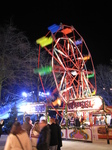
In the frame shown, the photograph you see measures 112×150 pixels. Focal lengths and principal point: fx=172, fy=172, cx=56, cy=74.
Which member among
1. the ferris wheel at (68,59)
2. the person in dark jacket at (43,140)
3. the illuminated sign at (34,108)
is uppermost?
the ferris wheel at (68,59)

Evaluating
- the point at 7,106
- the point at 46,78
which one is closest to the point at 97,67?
the point at 46,78

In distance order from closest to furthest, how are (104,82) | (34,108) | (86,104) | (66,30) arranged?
(86,104), (34,108), (66,30), (104,82)

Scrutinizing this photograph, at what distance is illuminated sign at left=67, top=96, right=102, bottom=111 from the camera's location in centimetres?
1066

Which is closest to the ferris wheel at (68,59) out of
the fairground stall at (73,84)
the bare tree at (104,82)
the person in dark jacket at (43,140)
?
the fairground stall at (73,84)

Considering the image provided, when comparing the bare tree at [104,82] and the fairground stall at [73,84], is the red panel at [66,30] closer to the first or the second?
the fairground stall at [73,84]

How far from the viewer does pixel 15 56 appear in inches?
644

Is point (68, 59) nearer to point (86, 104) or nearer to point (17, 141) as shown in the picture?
point (86, 104)

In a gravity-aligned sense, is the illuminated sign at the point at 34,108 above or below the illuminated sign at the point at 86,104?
below

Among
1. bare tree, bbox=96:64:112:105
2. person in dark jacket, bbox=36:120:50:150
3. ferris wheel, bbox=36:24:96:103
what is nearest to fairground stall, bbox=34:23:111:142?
ferris wheel, bbox=36:24:96:103

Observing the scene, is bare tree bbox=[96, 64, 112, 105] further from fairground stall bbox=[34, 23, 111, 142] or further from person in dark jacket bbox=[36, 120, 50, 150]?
person in dark jacket bbox=[36, 120, 50, 150]

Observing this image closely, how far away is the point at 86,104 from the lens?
1123cm

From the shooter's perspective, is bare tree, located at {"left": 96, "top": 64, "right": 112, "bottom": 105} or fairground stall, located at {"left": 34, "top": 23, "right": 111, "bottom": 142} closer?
fairground stall, located at {"left": 34, "top": 23, "right": 111, "bottom": 142}

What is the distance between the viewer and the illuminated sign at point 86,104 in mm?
10665

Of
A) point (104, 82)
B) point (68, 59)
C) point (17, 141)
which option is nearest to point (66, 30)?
point (68, 59)
